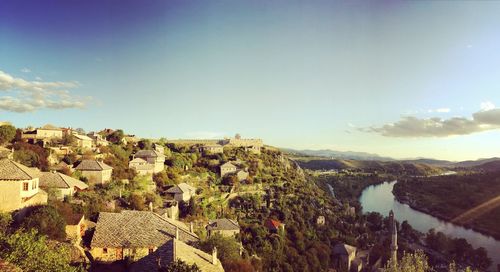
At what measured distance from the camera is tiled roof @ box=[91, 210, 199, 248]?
2097cm

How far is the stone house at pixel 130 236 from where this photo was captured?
20.6m

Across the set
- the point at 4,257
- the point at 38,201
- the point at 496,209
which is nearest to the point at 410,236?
the point at 496,209

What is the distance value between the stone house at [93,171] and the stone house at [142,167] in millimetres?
8861

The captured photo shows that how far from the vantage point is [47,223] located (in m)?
19.3

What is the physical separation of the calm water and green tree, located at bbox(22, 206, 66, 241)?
71.5 meters

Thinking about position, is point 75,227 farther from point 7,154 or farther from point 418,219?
point 418,219

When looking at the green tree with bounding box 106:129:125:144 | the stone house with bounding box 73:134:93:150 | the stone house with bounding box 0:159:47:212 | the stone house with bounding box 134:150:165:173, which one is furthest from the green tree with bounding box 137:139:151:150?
the stone house with bounding box 0:159:47:212

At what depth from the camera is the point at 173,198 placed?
145 ft

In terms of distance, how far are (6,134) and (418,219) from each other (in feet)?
341

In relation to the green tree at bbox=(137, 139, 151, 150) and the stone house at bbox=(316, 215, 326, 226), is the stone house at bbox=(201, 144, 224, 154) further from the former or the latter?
the stone house at bbox=(316, 215, 326, 226)

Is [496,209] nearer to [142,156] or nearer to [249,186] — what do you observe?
[249,186]

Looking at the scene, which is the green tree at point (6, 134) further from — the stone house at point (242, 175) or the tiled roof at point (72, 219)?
the stone house at point (242, 175)

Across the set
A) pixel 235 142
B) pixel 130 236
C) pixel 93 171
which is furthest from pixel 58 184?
pixel 235 142

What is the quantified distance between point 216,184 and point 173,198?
1758 centimetres
